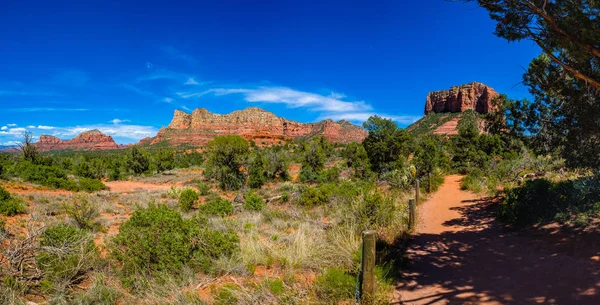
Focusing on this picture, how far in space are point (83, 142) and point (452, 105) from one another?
7142 inches

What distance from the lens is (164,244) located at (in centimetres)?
491

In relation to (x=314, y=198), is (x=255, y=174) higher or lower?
Result: higher

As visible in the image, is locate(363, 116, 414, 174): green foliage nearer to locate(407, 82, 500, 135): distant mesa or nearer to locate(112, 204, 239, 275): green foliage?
locate(112, 204, 239, 275): green foliage

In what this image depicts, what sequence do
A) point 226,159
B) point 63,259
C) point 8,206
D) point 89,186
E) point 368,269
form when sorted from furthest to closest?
point 226,159
point 89,186
point 8,206
point 63,259
point 368,269

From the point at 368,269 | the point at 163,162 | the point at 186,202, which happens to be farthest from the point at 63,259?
the point at 163,162

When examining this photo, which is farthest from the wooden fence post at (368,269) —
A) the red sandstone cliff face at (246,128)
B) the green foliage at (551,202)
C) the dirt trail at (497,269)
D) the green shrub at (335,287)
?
the red sandstone cliff face at (246,128)

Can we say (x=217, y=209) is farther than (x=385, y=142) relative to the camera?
No

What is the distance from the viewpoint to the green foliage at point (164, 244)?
15.6 ft

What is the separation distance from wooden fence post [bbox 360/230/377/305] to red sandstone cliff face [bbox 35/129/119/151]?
178 metres

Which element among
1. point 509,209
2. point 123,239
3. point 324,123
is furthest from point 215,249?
point 324,123

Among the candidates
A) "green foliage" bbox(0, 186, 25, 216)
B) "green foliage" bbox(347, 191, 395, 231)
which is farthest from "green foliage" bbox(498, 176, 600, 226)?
"green foliage" bbox(0, 186, 25, 216)

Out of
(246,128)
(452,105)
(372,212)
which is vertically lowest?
(372,212)

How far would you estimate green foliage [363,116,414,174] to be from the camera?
16820 mm

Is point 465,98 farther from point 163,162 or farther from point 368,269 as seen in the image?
point 368,269
